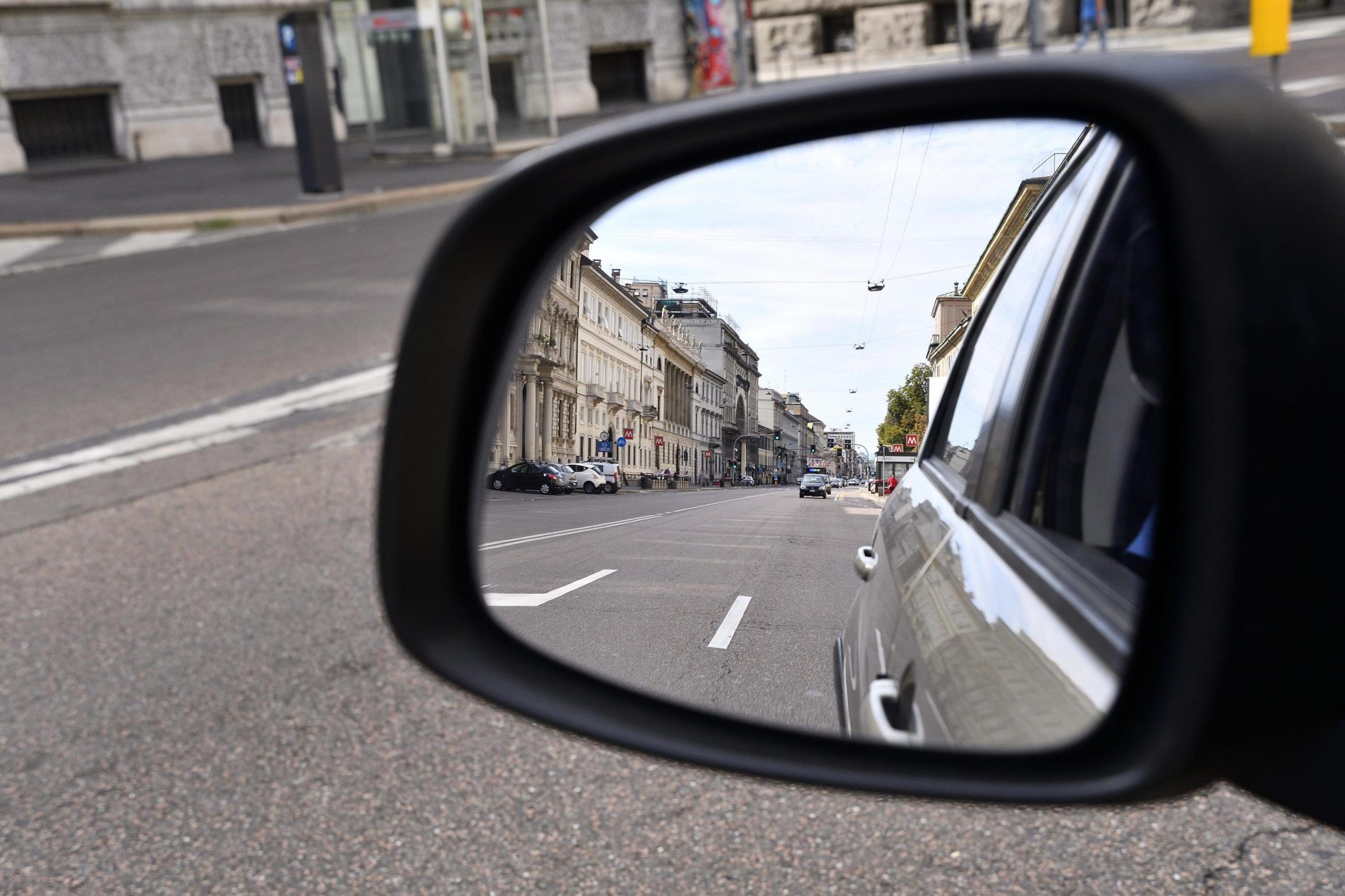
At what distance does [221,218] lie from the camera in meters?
15.0

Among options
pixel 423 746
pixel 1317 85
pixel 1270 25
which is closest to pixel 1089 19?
pixel 1317 85

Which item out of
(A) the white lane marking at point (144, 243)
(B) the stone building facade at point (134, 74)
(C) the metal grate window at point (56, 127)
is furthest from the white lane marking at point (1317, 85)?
(C) the metal grate window at point (56, 127)

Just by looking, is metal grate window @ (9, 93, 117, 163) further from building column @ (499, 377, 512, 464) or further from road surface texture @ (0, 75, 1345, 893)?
building column @ (499, 377, 512, 464)

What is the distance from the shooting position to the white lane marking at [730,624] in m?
1.13

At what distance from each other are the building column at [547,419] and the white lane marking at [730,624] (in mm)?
313

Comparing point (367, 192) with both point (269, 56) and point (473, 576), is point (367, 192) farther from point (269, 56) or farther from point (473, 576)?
point (473, 576)

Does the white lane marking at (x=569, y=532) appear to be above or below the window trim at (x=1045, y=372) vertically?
below

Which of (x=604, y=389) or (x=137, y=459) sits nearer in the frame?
(x=604, y=389)

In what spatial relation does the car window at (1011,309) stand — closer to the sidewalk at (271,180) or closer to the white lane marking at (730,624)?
the white lane marking at (730,624)

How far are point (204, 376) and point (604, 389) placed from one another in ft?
24.7

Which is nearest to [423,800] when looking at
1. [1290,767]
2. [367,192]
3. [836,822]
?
[836,822]

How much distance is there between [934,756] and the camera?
907 millimetres

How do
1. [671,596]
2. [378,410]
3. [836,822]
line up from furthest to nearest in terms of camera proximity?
[378,410], [836,822], [671,596]

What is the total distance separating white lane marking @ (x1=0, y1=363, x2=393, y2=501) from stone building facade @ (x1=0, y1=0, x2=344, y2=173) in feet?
58.2
